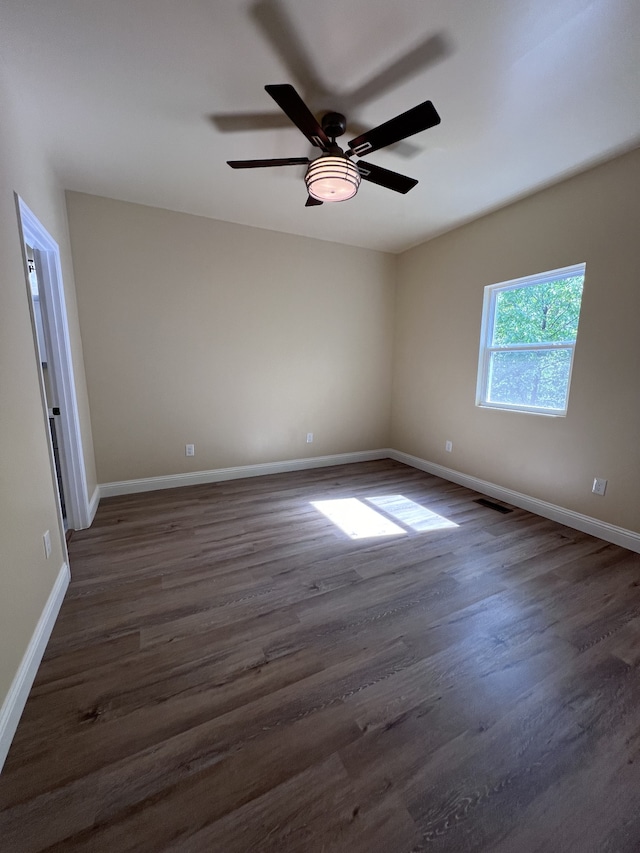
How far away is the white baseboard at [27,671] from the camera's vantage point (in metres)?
1.18

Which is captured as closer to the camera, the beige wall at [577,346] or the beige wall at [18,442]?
the beige wall at [18,442]

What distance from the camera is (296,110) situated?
1611 millimetres

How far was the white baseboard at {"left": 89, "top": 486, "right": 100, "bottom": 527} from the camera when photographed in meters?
2.87

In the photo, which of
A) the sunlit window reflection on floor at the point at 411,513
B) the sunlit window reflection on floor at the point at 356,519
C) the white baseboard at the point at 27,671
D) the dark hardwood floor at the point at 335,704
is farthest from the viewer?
the sunlit window reflection on floor at the point at 411,513

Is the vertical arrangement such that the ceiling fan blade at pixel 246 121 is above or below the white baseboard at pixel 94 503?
above

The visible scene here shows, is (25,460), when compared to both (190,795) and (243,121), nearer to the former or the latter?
(190,795)

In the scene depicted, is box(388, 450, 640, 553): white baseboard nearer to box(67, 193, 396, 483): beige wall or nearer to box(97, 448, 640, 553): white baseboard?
box(97, 448, 640, 553): white baseboard

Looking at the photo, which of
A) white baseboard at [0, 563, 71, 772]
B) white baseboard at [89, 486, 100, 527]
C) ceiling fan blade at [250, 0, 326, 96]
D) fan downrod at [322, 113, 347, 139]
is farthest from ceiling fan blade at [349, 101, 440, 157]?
white baseboard at [89, 486, 100, 527]

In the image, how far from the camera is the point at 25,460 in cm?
159

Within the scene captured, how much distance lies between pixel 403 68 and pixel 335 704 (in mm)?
2990

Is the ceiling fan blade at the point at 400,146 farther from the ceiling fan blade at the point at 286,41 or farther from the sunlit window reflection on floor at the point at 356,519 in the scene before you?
the sunlit window reflection on floor at the point at 356,519

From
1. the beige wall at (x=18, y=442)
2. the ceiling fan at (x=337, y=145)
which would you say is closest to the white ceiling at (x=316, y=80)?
the ceiling fan at (x=337, y=145)

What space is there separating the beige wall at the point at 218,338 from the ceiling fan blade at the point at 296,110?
156 cm

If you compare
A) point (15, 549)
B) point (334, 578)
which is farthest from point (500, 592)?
point (15, 549)
